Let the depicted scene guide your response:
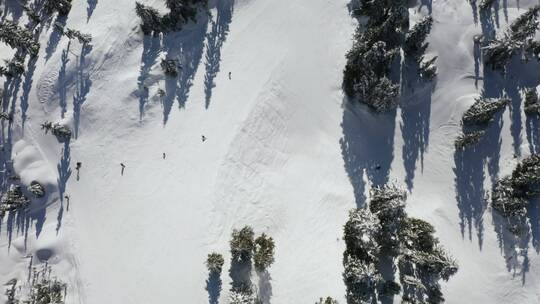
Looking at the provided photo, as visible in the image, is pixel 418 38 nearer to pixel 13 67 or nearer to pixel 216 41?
pixel 216 41

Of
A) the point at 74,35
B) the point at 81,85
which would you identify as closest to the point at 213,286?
the point at 81,85

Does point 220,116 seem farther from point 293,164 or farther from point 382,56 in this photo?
point 382,56

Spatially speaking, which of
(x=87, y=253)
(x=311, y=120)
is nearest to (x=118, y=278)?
(x=87, y=253)

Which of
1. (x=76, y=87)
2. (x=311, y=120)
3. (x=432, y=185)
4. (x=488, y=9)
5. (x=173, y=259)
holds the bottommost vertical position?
(x=173, y=259)

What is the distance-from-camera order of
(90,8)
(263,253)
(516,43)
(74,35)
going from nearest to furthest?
(263,253) → (516,43) → (74,35) → (90,8)

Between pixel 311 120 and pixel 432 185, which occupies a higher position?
pixel 311 120

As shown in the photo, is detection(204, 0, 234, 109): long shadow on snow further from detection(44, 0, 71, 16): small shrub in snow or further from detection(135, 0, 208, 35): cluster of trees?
detection(44, 0, 71, 16): small shrub in snow
